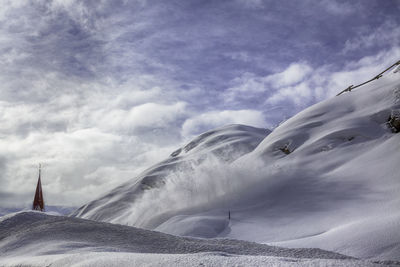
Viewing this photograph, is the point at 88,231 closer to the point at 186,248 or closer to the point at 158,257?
the point at 186,248

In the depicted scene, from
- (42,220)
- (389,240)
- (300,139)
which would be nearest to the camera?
(389,240)

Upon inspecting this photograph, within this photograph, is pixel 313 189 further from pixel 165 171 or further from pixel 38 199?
pixel 38 199

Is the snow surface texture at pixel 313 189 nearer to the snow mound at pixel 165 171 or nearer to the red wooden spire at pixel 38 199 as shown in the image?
the snow mound at pixel 165 171

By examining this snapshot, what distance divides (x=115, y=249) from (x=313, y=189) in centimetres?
684

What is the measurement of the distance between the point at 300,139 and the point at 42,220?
390 inches

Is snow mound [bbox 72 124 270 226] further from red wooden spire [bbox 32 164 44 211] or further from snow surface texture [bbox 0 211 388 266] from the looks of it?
red wooden spire [bbox 32 164 44 211]

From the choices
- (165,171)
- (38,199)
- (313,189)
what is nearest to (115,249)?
(313,189)

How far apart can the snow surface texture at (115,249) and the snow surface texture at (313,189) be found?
161cm

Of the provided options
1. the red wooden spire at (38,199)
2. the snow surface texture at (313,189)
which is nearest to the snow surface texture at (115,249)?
the snow surface texture at (313,189)

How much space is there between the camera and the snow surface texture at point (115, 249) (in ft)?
9.36

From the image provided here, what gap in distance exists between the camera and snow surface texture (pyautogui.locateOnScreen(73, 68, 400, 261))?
248 inches

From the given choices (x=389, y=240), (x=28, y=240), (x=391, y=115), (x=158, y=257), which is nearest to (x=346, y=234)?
(x=389, y=240)

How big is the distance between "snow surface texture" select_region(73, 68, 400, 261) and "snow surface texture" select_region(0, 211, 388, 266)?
5.30ft

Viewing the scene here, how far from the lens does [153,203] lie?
47.6 feet
